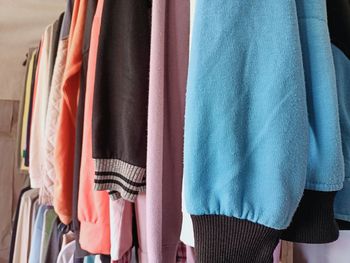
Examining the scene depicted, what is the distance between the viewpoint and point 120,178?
0.50m

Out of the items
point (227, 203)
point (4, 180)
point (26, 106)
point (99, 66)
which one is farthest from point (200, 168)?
point (4, 180)

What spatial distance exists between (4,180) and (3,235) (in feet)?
0.97

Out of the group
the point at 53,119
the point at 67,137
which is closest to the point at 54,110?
the point at 53,119

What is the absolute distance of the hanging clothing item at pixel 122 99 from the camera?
1.57ft

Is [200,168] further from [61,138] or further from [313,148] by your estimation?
[61,138]

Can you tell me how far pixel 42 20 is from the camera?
151 centimetres

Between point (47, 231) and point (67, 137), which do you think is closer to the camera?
point (67, 137)

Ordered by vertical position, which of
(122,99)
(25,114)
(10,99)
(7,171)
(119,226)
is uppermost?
(10,99)

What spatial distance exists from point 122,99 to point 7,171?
4.91ft

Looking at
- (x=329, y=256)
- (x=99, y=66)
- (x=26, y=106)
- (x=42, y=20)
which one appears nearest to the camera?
(x=99, y=66)

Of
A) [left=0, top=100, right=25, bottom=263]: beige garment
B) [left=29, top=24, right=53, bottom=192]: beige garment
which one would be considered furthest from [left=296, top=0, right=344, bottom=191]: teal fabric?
[left=0, top=100, right=25, bottom=263]: beige garment

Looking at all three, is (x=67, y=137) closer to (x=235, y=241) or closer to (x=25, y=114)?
(x=235, y=241)

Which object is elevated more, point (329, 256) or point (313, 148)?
point (313, 148)

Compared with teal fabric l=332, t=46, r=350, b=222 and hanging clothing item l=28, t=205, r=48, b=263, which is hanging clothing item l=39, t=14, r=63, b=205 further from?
teal fabric l=332, t=46, r=350, b=222
